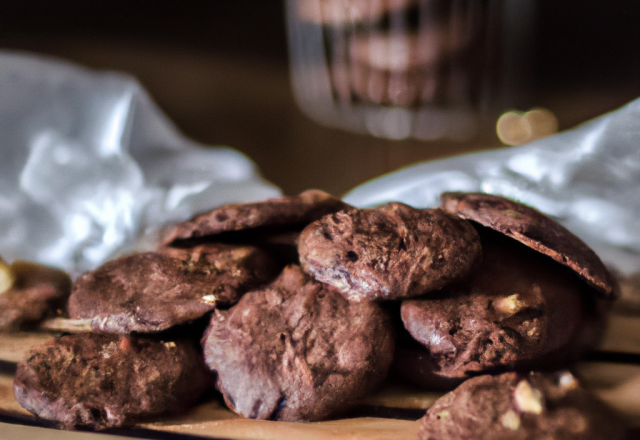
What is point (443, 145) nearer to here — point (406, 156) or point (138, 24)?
point (406, 156)

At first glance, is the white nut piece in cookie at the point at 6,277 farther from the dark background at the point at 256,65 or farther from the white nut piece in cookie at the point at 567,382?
the dark background at the point at 256,65

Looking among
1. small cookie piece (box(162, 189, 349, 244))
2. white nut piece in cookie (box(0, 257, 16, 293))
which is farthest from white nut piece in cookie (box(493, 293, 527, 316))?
white nut piece in cookie (box(0, 257, 16, 293))

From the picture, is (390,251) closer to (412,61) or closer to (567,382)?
(567,382)

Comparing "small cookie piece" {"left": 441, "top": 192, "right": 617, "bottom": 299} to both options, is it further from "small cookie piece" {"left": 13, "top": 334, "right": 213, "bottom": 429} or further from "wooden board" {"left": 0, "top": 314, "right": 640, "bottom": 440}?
"small cookie piece" {"left": 13, "top": 334, "right": 213, "bottom": 429}

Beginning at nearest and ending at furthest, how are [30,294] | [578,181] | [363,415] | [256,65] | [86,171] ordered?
[363,415], [30,294], [578,181], [86,171], [256,65]

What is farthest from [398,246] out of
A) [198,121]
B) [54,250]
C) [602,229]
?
[198,121]

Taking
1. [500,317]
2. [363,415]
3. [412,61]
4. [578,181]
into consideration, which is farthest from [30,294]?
[412,61]

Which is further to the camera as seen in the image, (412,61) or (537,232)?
(412,61)

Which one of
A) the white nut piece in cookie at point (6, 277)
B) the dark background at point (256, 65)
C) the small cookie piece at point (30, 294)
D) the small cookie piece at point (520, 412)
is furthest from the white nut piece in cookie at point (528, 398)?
the dark background at point (256, 65)
